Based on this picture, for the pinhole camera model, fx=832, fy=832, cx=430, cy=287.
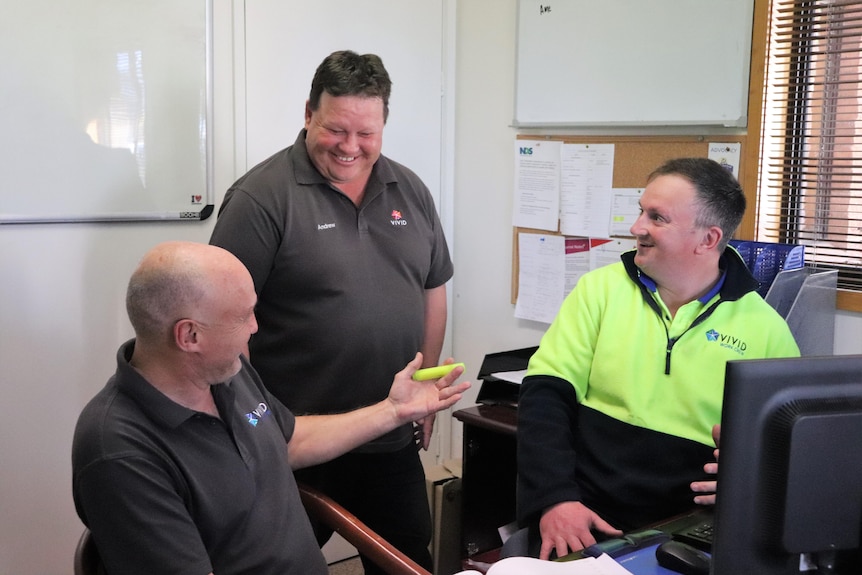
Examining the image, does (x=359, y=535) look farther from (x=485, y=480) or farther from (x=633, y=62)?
(x=633, y=62)

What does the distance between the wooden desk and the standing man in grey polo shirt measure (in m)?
0.41

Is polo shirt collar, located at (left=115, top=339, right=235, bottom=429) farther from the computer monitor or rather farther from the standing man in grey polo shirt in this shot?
the computer monitor

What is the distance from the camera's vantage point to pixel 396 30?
3.07 metres

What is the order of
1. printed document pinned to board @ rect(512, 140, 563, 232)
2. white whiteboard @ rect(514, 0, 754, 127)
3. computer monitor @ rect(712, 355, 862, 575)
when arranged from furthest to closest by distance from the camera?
printed document pinned to board @ rect(512, 140, 563, 232) < white whiteboard @ rect(514, 0, 754, 127) < computer monitor @ rect(712, 355, 862, 575)

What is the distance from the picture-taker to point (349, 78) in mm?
1953

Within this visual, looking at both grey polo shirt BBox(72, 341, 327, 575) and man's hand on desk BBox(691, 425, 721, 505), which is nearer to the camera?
grey polo shirt BBox(72, 341, 327, 575)

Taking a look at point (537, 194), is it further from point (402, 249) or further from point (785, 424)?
point (785, 424)

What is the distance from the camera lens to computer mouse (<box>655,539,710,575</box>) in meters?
1.30

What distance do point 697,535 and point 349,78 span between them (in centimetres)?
124

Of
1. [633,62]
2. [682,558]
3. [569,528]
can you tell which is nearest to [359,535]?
[569,528]

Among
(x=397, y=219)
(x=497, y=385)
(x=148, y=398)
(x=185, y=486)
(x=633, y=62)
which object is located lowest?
(x=497, y=385)

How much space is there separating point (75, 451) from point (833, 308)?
1.98 meters

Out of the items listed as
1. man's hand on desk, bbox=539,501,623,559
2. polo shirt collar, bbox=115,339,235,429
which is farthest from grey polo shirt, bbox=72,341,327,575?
man's hand on desk, bbox=539,501,623,559

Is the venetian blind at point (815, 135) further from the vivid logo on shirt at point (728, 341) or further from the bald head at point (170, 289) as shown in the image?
the bald head at point (170, 289)
